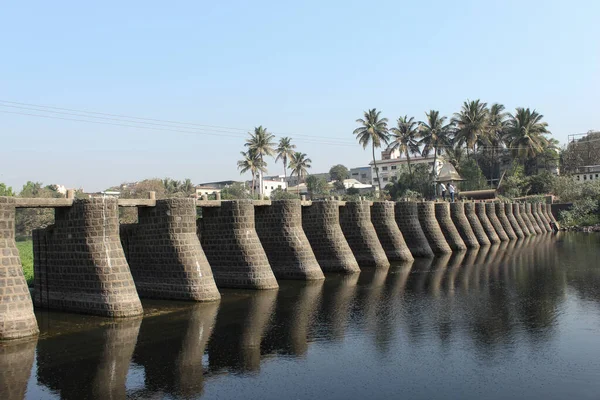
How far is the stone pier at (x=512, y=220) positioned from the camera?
225ft

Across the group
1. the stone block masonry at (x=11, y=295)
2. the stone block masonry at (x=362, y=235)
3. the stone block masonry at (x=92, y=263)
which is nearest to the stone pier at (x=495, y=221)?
the stone block masonry at (x=362, y=235)

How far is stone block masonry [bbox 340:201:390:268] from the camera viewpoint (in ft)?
121

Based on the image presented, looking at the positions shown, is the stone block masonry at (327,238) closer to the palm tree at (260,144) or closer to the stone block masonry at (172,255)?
the stone block masonry at (172,255)

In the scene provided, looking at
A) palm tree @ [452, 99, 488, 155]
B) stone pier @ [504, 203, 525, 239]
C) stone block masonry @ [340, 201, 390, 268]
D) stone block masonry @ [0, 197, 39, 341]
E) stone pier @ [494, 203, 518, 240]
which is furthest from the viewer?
palm tree @ [452, 99, 488, 155]

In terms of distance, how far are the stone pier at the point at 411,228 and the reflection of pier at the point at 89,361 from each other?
87.8 feet

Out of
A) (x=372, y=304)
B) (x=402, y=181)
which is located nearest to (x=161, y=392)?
(x=372, y=304)

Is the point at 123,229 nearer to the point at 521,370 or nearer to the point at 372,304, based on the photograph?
the point at 372,304

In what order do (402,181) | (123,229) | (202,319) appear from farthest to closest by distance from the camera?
(402,181) → (123,229) → (202,319)

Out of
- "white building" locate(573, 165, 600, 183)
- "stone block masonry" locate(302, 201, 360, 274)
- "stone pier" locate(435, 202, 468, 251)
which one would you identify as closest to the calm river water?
"stone block masonry" locate(302, 201, 360, 274)

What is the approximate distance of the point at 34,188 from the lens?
10431 cm

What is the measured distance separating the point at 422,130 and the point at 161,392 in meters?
92.5

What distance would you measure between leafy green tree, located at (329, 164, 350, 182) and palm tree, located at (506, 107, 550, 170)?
7057cm

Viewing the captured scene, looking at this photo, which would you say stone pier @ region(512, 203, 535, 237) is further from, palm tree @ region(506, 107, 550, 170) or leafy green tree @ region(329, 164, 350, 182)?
leafy green tree @ region(329, 164, 350, 182)

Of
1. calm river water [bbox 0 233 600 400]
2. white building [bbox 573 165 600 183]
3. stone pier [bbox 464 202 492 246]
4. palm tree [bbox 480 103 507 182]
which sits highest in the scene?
palm tree [bbox 480 103 507 182]
